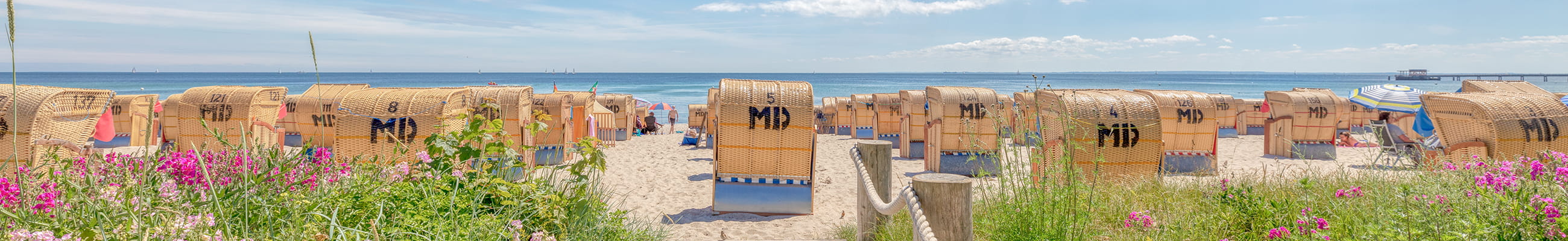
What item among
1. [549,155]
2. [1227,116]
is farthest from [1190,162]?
[549,155]

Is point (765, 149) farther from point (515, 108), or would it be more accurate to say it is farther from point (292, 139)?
point (292, 139)

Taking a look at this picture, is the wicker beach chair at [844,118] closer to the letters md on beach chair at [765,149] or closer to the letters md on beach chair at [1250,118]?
the letters md on beach chair at [1250,118]

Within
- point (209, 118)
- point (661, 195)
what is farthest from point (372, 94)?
point (209, 118)

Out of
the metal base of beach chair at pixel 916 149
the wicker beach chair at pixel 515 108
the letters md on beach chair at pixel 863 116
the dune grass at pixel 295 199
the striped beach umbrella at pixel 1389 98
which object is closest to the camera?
the dune grass at pixel 295 199

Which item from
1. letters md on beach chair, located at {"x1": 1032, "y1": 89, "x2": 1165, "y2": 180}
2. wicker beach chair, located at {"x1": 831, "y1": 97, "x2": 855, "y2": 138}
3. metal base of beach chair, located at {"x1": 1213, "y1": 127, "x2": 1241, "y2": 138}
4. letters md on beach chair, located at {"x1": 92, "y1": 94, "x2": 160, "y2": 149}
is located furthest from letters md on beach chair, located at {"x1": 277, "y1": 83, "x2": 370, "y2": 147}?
metal base of beach chair, located at {"x1": 1213, "y1": 127, "x2": 1241, "y2": 138}

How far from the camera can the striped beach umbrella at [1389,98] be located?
12.8 metres

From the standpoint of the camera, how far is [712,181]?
10.1 metres

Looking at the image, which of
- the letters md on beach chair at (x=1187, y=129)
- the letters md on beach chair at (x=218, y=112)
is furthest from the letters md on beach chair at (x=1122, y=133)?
Answer: the letters md on beach chair at (x=218, y=112)

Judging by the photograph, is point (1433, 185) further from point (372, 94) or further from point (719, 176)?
point (372, 94)

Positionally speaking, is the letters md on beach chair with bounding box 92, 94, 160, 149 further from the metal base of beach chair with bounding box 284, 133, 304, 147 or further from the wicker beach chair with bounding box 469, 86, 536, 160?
the wicker beach chair with bounding box 469, 86, 536, 160

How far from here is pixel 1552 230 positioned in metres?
2.33

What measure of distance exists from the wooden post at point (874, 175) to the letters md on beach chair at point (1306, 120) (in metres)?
12.4

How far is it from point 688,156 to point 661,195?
17.6 ft

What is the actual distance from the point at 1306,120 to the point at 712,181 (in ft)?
36.3
